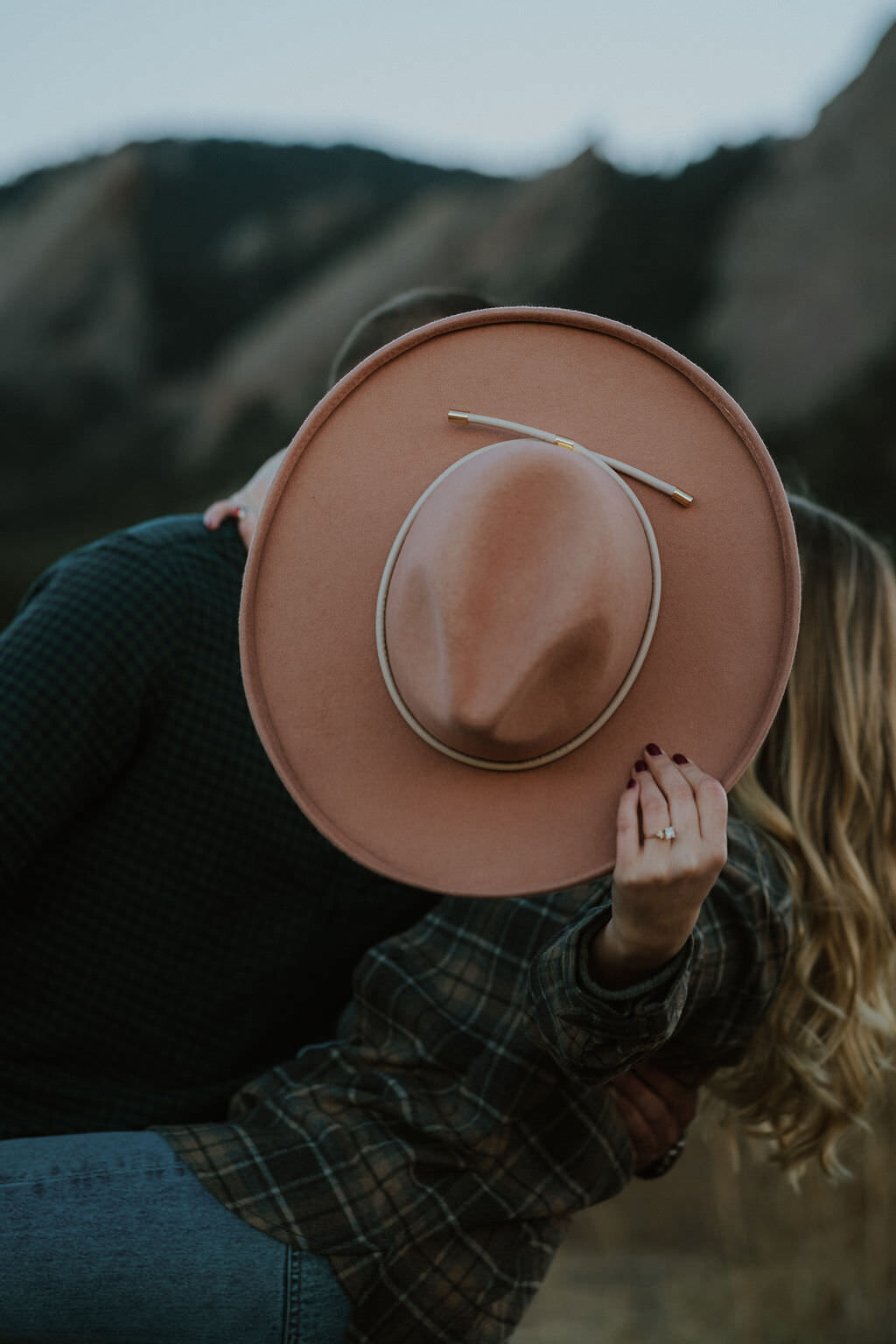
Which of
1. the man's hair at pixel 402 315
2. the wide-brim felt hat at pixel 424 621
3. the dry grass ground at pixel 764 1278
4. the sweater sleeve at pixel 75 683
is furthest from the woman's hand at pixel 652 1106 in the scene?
the dry grass ground at pixel 764 1278

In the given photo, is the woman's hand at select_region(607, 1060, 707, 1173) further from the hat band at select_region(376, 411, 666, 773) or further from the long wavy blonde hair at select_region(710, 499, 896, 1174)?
the hat band at select_region(376, 411, 666, 773)

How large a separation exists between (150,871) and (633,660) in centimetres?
83

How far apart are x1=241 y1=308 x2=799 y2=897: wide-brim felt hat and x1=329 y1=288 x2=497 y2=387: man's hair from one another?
0.70 metres

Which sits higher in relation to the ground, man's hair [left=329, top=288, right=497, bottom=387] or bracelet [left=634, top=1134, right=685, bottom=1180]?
man's hair [left=329, top=288, right=497, bottom=387]

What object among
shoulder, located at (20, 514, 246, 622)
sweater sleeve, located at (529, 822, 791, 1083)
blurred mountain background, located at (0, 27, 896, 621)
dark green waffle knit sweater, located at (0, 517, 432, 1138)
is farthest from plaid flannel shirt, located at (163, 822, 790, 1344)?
blurred mountain background, located at (0, 27, 896, 621)

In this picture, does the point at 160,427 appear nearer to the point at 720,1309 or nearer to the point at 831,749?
the point at 720,1309

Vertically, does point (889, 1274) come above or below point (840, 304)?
below

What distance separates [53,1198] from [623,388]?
127 cm

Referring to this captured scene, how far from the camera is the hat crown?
46.8 inches

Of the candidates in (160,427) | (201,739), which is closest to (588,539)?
(201,739)

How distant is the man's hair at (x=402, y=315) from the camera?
6.57ft

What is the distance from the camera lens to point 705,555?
1.31 m

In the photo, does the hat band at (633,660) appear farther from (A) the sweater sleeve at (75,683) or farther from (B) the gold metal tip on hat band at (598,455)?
(A) the sweater sleeve at (75,683)

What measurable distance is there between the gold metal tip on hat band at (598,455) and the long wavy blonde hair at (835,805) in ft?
2.19
